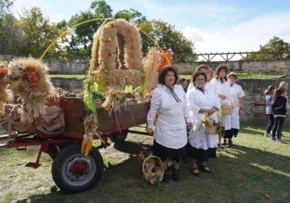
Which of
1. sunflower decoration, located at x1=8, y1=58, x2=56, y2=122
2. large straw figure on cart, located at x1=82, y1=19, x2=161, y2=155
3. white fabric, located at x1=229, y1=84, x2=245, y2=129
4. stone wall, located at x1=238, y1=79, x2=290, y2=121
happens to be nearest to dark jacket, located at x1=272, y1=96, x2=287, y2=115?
white fabric, located at x1=229, y1=84, x2=245, y2=129

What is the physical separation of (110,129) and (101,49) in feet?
4.21

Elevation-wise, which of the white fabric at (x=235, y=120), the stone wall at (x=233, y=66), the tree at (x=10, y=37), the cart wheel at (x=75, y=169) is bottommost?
the cart wheel at (x=75, y=169)

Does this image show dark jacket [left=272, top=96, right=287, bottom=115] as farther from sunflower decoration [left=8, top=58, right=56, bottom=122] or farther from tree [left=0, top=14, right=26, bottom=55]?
tree [left=0, top=14, right=26, bottom=55]

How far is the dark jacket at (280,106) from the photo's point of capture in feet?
21.7

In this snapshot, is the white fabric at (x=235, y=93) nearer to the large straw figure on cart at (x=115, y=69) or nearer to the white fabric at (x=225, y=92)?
the white fabric at (x=225, y=92)

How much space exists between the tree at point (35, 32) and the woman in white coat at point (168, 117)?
2425 centimetres

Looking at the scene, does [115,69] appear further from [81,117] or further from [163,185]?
[163,185]

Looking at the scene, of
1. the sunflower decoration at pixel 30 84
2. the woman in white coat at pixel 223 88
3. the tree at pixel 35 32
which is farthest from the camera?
the tree at pixel 35 32

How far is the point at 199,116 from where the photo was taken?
13.5 ft

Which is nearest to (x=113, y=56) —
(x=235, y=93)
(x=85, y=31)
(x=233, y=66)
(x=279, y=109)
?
(x=235, y=93)

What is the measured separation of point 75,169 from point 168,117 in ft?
4.78

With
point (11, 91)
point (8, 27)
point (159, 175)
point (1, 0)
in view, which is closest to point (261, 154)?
point (159, 175)

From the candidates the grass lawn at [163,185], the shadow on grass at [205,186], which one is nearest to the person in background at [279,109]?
the grass lawn at [163,185]

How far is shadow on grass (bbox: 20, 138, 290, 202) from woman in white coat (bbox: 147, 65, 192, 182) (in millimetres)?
523
